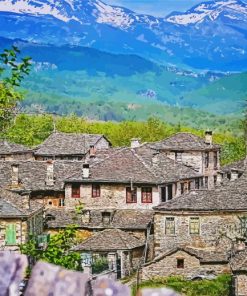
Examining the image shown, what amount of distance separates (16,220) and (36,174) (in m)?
12.8

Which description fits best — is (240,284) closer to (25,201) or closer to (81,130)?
(25,201)

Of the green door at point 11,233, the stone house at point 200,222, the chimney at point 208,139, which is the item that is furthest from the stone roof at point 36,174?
the chimney at point 208,139

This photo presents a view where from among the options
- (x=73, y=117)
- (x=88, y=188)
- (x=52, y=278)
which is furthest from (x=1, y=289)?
(x=73, y=117)

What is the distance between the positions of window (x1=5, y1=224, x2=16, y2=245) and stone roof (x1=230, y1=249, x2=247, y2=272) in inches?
461

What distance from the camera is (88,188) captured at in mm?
61375

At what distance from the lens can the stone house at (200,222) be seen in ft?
171

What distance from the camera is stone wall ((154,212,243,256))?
52.1m

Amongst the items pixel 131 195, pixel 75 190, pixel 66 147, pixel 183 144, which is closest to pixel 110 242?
pixel 131 195

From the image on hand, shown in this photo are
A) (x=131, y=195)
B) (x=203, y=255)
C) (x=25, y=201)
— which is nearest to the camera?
(x=203, y=255)

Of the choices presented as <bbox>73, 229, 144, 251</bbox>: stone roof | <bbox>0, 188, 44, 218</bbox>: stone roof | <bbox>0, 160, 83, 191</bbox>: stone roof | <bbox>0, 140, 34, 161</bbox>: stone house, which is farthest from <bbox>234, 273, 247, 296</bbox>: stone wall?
<bbox>0, 140, 34, 161</bbox>: stone house

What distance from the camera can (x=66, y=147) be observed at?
296 ft

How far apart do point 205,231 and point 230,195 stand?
10.8 ft

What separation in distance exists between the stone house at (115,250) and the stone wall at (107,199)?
5924 mm

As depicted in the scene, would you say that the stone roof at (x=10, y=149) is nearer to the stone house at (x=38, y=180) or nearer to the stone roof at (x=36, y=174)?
the stone roof at (x=36, y=174)
